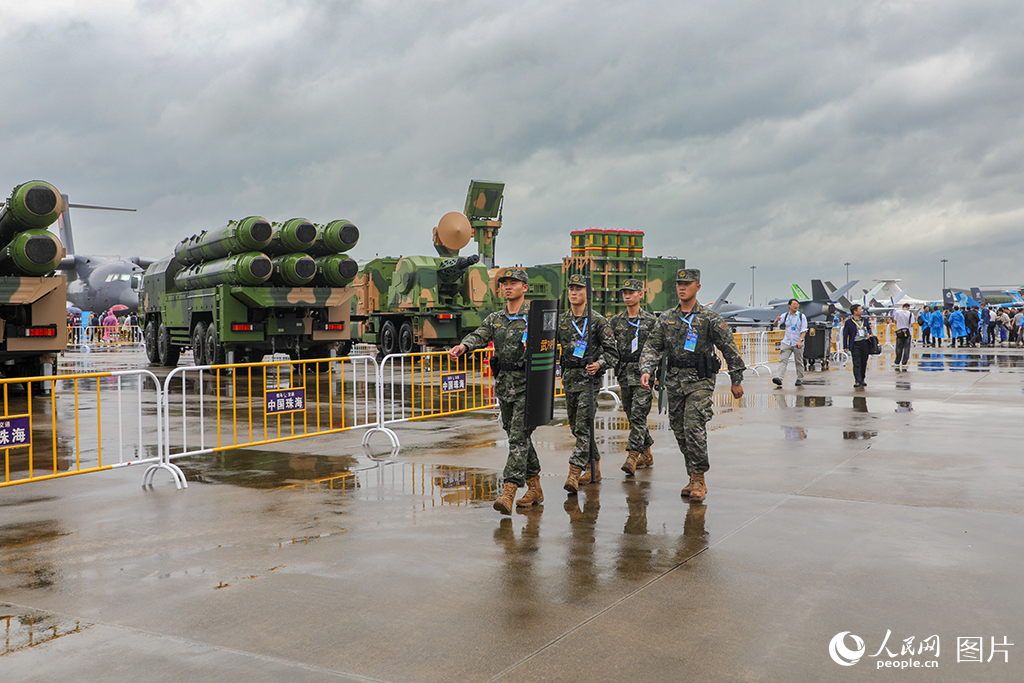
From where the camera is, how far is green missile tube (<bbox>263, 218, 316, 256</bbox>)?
19.5 meters

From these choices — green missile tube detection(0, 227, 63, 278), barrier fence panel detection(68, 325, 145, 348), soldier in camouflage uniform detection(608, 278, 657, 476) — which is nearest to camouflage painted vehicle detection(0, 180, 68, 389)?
green missile tube detection(0, 227, 63, 278)

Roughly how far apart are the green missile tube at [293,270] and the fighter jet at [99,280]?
2792 centimetres

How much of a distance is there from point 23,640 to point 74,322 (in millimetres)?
53658

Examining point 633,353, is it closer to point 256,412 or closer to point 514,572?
point 514,572

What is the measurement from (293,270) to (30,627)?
15719mm

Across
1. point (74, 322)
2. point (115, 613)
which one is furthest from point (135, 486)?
point (74, 322)

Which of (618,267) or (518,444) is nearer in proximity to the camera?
(518,444)

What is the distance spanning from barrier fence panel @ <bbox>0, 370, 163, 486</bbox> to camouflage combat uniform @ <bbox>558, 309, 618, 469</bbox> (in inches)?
130

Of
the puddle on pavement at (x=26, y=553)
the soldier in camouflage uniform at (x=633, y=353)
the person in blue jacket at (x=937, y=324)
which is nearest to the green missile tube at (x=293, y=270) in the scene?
the soldier in camouflage uniform at (x=633, y=353)

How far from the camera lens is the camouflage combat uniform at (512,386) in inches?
250

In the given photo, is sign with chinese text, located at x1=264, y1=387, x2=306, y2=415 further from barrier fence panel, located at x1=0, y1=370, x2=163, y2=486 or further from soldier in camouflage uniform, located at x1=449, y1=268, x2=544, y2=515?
soldier in camouflage uniform, located at x1=449, y1=268, x2=544, y2=515

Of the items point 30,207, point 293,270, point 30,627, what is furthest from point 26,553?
point 293,270

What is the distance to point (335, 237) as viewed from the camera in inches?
782

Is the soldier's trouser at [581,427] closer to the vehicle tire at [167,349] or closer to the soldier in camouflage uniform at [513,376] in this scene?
the soldier in camouflage uniform at [513,376]
